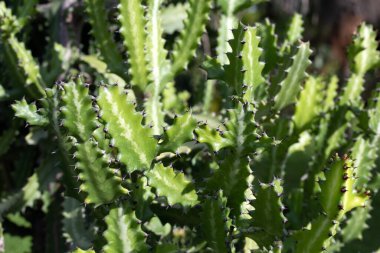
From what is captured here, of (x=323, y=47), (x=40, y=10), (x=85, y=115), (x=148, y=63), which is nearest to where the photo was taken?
(x=85, y=115)

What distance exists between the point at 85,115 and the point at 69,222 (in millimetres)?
717

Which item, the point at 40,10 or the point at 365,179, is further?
the point at 40,10

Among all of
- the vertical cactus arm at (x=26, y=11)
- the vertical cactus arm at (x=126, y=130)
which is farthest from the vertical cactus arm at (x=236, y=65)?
the vertical cactus arm at (x=26, y=11)

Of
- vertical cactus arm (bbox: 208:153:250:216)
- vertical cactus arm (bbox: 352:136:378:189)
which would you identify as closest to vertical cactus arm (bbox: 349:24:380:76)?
vertical cactus arm (bbox: 352:136:378:189)

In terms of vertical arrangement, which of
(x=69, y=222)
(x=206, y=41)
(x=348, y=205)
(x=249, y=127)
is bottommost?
(x=348, y=205)

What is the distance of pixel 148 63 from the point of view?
190 cm

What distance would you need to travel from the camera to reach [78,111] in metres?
1.48

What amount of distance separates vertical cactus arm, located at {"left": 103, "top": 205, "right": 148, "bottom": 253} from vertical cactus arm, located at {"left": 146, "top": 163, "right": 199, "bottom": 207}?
101 millimetres

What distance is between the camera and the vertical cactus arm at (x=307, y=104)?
6.72 feet

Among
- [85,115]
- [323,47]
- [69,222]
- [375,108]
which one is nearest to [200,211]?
[85,115]

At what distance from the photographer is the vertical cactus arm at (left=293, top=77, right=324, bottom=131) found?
2.05 metres

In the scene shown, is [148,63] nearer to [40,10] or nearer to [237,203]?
[237,203]

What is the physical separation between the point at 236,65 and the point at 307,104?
54 centimetres

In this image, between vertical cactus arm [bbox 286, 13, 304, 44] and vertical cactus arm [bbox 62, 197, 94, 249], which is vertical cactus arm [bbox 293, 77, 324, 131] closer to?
vertical cactus arm [bbox 286, 13, 304, 44]
